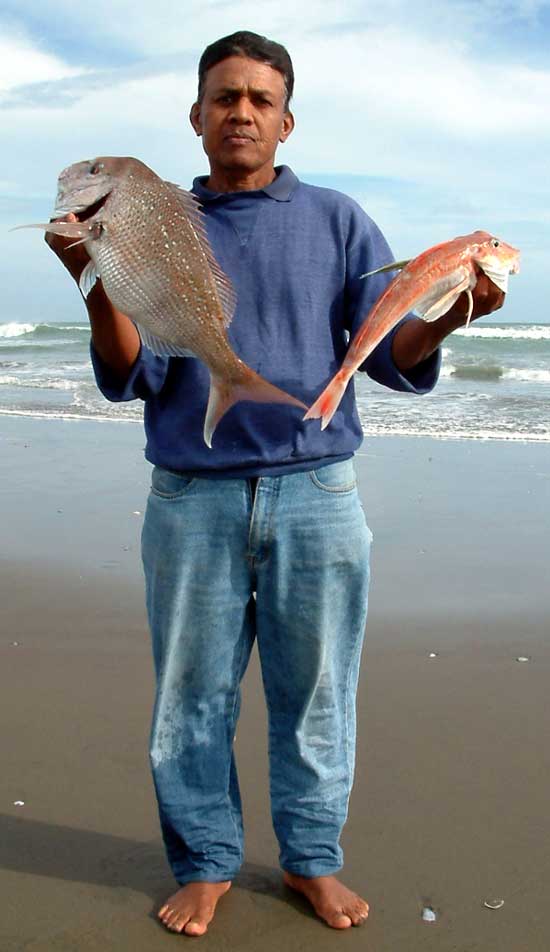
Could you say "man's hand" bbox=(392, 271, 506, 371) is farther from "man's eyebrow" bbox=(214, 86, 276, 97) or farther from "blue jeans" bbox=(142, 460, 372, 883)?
"man's eyebrow" bbox=(214, 86, 276, 97)

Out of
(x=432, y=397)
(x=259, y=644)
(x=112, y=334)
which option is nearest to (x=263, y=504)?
(x=259, y=644)

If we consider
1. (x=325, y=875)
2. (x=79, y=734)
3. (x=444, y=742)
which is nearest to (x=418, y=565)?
(x=444, y=742)

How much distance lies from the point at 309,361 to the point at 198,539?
583 millimetres

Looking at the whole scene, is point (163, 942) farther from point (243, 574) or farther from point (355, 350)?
point (355, 350)

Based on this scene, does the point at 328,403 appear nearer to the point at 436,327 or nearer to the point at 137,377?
the point at 436,327

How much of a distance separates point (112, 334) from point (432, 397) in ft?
47.6

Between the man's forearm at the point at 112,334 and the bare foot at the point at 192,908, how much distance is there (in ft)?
5.03

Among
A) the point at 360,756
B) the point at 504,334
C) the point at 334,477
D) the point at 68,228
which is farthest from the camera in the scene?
the point at 504,334

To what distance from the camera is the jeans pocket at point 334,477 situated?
276cm

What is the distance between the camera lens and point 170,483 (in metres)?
2.81

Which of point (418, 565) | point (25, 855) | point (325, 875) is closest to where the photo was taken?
point (325, 875)

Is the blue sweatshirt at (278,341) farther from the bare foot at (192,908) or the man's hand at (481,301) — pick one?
the bare foot at (192,908)

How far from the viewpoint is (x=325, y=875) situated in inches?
116

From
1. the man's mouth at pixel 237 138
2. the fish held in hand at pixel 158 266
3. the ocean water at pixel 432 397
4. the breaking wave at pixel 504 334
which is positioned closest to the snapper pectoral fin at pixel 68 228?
the fish held in hand at pixel 158 266
